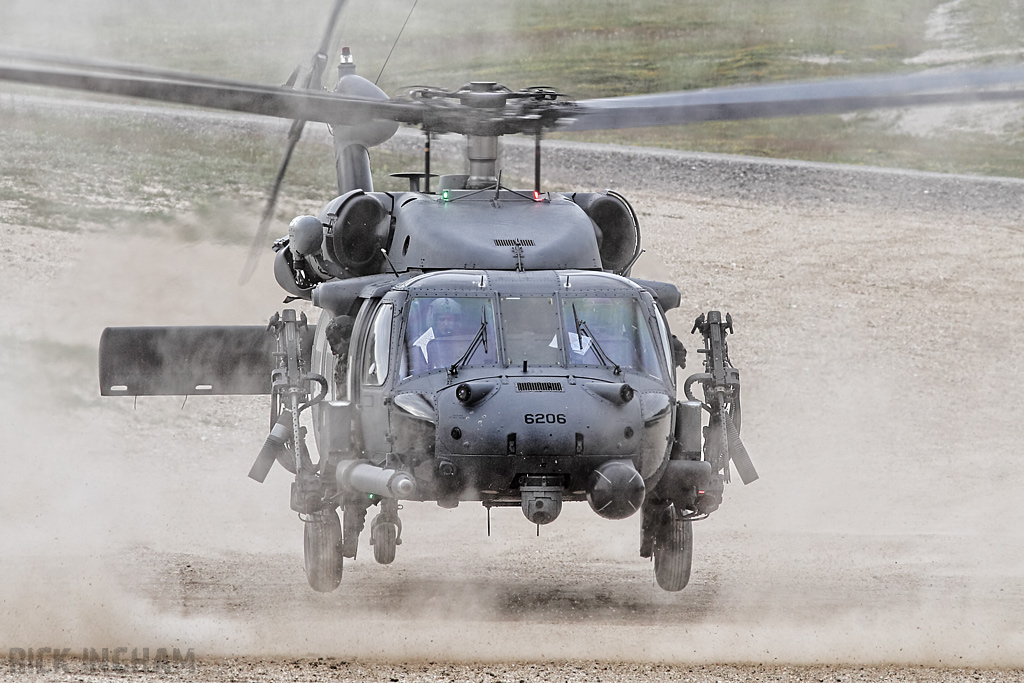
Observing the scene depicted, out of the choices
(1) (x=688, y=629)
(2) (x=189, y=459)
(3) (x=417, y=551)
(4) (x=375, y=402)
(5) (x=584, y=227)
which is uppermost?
(5) (x=584, y=227)

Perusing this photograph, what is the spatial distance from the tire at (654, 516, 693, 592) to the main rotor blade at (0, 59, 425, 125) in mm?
3463

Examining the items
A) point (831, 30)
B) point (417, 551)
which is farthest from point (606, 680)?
point (831, 30)

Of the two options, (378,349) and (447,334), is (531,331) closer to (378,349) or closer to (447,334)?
(447,334)

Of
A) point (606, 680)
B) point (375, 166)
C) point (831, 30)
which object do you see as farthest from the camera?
point (831, 30)

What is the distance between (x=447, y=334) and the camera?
9.20 m

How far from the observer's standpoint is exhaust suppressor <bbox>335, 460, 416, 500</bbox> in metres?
8.60

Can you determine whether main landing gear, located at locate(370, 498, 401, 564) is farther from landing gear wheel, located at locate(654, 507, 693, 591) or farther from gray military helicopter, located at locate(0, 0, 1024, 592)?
landing gear wheel, located at locate(654, 507, 693, 591)

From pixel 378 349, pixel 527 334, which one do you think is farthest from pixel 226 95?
pixel 527 334

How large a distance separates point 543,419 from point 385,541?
3326mm

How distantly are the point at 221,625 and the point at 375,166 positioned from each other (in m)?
21.7

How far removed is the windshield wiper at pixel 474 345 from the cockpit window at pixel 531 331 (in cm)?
12

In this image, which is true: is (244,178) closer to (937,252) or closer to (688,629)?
(937,252)

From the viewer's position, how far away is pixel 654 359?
9391 mm

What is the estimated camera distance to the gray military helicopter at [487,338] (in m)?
8.55
